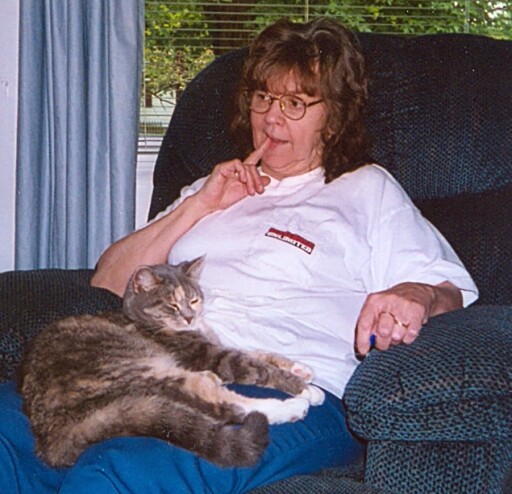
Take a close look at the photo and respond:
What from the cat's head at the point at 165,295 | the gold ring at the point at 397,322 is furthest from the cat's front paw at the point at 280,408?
the cat's head at the point at 165,295

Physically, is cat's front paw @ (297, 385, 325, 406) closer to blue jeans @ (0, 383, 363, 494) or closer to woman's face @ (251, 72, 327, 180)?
blue jeans @ (0, 383, 363, 494)

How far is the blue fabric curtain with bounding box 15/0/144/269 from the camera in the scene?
264 centimetres

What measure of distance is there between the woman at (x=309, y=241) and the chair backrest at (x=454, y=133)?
20cm

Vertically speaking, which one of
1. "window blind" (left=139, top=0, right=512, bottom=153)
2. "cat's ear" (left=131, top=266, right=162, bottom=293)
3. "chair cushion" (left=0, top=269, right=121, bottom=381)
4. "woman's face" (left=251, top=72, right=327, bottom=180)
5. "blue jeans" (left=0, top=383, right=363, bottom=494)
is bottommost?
"blue jeans" (left=0, top=383, right=363, bottom=494)

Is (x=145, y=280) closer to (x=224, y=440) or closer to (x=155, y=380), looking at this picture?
(x=155, y=380)

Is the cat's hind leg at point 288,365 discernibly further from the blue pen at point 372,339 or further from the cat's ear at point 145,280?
the cat's ear at point 145,280

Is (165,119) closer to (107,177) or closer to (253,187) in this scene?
(107,177)

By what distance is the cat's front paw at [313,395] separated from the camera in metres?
1.63

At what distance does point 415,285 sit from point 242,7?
5.58ft

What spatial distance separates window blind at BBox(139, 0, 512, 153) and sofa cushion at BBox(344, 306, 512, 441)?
1.89 m

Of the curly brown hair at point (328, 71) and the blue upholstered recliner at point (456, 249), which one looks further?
the curly brown hair at point (328, 71)

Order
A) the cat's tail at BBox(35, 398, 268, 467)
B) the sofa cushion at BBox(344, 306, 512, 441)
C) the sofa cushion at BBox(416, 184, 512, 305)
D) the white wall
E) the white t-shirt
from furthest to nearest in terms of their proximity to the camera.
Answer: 1. the white wall
2. the sofa cushion at BBox(416, 184, 512, 305)
3. the white t-shirt
4. the cat's tail at BBox(35, 398, 268, 467)
5. the sofa cushion at BBox(344, 306, 512, 441)

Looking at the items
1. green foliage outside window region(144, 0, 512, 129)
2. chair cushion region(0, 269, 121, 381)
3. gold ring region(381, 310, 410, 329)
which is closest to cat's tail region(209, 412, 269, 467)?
gold ring region(381, 310, 410, 329)

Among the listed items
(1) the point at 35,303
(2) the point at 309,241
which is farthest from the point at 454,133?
(1) the point at 35,303
